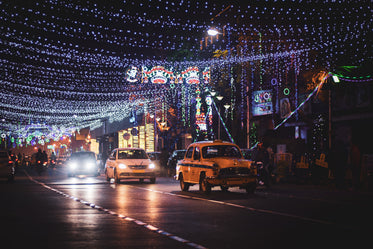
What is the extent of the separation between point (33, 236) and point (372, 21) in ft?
72.8

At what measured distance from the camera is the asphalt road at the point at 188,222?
9.23m

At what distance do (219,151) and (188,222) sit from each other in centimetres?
959

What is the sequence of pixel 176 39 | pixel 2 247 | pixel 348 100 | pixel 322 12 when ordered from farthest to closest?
1. pixel 176 39
2. pixel 348 100
3. pixel 322 12
4. pixel 2 247

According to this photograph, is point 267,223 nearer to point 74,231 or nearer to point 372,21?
point 74,231

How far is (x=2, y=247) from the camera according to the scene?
8828mm

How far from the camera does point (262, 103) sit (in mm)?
41531

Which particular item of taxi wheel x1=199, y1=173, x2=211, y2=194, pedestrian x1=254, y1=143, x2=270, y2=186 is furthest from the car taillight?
pedestrian x1=254, y1=143, x2=270, y2=186

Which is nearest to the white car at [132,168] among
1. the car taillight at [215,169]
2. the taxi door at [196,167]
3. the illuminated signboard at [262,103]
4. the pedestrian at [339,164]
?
the taxi door at [196,167]

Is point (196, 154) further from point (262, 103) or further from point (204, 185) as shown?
point (262, 103)

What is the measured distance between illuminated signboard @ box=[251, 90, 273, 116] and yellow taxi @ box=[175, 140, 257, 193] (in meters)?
18.8

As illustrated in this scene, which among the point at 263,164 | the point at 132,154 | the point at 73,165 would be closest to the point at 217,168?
the point at 263,164

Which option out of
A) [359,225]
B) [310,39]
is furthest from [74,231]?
[310,39]

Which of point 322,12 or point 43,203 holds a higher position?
point 322,12

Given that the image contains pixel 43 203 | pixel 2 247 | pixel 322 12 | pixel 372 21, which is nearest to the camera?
pixel 2 247
